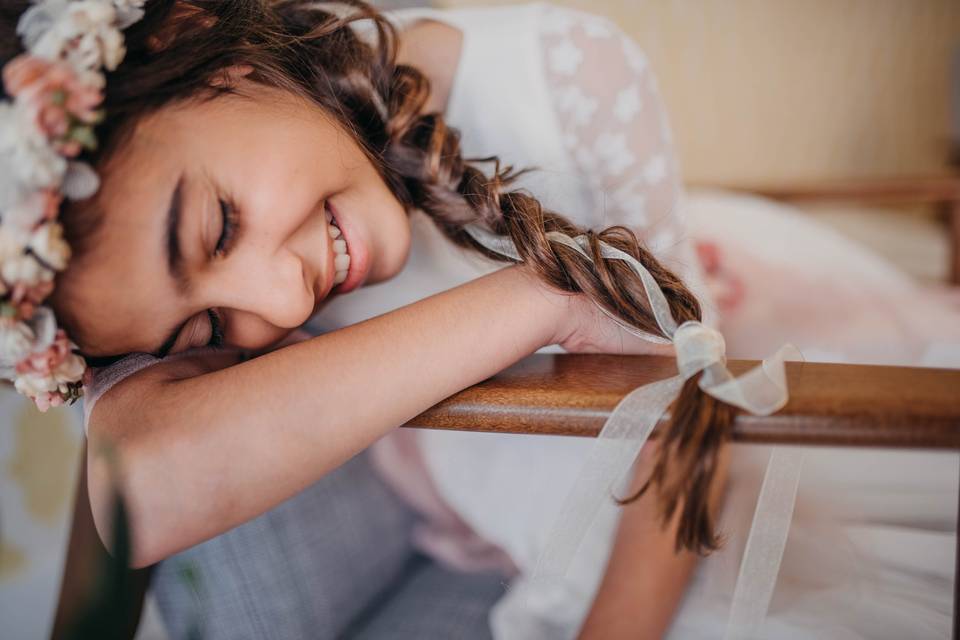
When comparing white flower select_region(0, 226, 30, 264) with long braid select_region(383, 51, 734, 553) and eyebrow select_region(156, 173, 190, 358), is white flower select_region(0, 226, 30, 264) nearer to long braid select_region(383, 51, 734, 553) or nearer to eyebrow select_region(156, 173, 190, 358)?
eyebrow select_region(156, 173, 190, 358)

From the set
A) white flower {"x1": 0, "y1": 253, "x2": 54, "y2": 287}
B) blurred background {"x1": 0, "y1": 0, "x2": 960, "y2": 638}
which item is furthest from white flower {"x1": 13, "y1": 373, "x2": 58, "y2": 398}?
blurred background {"x1": 0, "y1": 0, "x2": 960, "y2": 638}

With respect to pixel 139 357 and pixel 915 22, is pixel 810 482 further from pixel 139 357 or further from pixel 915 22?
pixel 915 22

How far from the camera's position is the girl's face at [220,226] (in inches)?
23.3

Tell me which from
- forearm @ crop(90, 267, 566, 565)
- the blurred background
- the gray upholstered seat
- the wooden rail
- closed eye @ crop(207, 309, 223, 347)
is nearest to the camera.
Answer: the wooden rail

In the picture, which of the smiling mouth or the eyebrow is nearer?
the eyebrow

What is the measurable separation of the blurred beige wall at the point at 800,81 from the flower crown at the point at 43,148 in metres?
2.03

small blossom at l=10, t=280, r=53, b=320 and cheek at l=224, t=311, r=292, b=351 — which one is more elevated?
small blossom at l=10, t=280, r=53, b=320

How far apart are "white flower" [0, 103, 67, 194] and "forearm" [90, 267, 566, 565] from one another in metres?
0.21

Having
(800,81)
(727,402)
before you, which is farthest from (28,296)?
(800,81)

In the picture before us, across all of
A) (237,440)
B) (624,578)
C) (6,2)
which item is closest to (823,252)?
(624,578)

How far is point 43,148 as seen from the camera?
1.68ft

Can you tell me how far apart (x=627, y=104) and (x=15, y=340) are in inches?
33.3

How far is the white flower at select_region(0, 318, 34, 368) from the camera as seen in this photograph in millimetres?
550

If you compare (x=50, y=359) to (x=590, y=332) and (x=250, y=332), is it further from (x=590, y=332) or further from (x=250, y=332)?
(x=590, y=332)
